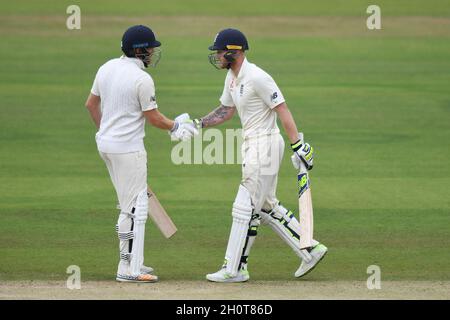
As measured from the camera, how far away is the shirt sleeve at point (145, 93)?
9.27 m

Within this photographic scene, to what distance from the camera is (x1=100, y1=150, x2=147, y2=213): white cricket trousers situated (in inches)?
369

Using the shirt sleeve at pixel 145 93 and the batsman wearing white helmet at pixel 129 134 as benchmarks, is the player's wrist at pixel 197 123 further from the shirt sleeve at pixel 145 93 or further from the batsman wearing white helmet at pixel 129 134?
the shirt sleeve at pixel 145 93

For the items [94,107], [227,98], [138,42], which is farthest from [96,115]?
[227,98]

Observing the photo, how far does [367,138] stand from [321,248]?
7.78m

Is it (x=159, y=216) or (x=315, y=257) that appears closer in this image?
(x=315, y=257)

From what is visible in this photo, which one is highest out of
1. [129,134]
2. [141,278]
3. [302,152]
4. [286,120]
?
[286,120]

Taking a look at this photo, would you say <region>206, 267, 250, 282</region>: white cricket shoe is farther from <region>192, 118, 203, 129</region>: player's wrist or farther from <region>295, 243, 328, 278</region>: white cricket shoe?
<region>192, 118, 203, 129</region>: player's wrist

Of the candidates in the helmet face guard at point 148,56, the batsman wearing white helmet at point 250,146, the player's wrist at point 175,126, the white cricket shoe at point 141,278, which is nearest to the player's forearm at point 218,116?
the batsman wearing white helmet at point 250,146

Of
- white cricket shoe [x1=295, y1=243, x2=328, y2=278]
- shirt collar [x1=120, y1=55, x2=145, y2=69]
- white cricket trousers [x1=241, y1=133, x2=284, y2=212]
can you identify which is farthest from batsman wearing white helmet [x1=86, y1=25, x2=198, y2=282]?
white cricket shoe [x1=295, y1=243, x2=328, y2=278]

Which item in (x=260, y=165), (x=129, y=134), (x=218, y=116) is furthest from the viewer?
(x=218, y=116)

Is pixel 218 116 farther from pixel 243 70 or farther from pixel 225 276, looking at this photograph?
pixel 225 276

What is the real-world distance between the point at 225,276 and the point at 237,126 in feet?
28.7

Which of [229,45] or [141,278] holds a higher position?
[229,45]

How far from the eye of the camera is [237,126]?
59.4ft
